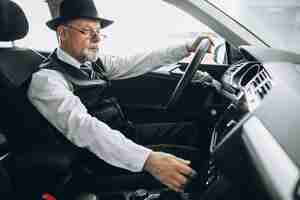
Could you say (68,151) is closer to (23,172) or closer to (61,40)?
(23,172)

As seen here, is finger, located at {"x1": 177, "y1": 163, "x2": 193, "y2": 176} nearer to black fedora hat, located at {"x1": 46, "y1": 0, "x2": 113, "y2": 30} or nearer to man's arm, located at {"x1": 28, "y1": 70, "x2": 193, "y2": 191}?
man's arm, located at {"x1": 28, "y1": 70, "x2": 193, "y2": 191}

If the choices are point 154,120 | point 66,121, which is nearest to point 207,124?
point 154,120

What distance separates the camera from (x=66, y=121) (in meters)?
1.44

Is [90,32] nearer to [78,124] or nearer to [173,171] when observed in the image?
[78,124]

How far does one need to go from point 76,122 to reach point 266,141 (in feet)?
2.29

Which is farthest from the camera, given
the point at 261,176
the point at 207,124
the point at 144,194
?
the point at 207,124

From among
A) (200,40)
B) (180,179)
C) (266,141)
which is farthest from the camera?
(200,40)

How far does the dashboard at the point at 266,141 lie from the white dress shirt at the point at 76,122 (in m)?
0.30

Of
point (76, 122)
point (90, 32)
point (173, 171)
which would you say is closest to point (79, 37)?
point (90, 32)

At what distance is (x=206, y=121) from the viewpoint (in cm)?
235

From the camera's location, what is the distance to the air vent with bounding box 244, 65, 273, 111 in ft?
4.11

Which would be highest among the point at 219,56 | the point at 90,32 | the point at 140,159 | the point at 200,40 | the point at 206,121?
the point at 90,32

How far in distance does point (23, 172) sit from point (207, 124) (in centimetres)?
112

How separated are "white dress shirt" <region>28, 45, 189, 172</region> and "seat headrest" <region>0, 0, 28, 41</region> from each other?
22 centimetres
